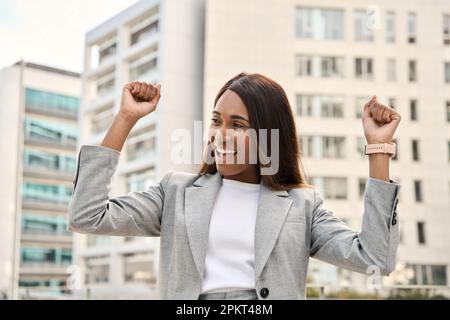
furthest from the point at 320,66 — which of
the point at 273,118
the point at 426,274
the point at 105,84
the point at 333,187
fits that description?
the point at 273,118

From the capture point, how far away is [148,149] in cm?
1541

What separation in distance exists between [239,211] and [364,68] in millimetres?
12665

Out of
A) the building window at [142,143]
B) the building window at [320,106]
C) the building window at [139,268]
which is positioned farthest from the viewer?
the building window at [142,143]

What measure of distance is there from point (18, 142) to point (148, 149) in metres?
6.23

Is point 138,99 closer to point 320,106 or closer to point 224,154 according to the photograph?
point 224,154

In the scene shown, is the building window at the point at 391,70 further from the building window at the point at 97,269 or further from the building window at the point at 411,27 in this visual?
the building window at the point at 97,269

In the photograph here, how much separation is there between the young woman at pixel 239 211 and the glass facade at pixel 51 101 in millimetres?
19961

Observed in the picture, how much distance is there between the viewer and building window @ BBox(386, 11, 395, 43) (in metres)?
13.1

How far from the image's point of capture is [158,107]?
1502 centimetres

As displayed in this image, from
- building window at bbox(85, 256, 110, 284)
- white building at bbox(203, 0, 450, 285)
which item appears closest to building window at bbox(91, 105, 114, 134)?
building window at bbox(85, 256, 110, 284)

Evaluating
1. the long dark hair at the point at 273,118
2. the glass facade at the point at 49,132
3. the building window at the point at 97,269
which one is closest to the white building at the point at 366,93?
the building window at the point at 97,269

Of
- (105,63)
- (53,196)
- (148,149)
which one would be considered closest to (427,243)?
(148,149)

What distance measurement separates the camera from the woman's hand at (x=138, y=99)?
73 cm
